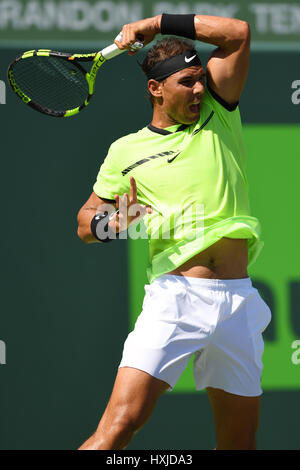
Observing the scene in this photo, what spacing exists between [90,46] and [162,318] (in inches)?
70.3

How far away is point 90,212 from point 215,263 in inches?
22.6

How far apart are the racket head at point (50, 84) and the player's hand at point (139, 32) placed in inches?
14.1

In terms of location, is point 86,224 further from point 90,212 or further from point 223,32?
point 223,32

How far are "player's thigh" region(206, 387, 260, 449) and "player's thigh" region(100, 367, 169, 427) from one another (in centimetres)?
36

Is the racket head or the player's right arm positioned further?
the racket head

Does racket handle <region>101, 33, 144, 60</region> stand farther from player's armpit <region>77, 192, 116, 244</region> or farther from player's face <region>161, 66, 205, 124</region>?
player's armpit <region>77, 192, 116, 244</region>

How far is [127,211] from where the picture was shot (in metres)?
3.25

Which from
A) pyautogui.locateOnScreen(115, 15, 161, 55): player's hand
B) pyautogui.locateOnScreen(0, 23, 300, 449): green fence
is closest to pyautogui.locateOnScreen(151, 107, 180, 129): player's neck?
pyautogui.locateOnScreen(115, 15, 161, 55): player's hand

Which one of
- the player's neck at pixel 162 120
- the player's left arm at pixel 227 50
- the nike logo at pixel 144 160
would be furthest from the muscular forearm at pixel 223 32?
the nike logo at pixel 144 160

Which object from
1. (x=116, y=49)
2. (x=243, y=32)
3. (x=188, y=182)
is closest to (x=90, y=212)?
(x=188, y=182)

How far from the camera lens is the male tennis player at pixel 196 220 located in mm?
3254

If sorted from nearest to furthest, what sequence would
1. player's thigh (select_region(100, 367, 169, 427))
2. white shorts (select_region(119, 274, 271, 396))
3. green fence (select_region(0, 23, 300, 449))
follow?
player's thigh (select_region(100, 367, 169, 427)), white shorts (select_region(119, 274, 271, 396)), green fence (select_region(0, 23, 300, 449))

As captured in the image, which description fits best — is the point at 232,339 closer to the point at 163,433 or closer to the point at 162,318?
the point at 162,318

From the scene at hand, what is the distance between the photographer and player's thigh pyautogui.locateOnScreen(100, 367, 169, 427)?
3090mm
